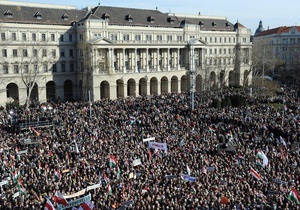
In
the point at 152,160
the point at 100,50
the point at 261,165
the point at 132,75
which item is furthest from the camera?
the point at 132,75

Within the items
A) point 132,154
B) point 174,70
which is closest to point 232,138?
point 132,154

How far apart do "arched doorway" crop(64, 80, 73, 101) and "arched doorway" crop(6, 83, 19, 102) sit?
8.97 m

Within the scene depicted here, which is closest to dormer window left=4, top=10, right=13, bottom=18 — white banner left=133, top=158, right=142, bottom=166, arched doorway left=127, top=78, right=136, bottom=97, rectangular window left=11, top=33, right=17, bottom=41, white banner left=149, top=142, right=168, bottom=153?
rectangular window left=11, top=33, right=17, bottom=41

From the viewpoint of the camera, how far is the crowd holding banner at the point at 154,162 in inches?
764

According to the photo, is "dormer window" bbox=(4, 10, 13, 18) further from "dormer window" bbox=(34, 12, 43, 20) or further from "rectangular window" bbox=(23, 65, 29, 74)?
"rectangular window" bbox=(23, 65, 29, 74)

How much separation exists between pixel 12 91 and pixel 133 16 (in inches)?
1114

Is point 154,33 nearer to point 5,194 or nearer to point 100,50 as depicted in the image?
point 100,50

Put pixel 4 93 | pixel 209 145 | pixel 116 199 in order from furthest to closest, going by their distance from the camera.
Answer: pixel 4 93 < pixel 209 145 < pixel 116 199

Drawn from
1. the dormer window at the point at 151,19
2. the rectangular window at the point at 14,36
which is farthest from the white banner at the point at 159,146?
the dormer window at the point at 151,19

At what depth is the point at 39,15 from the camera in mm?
62281

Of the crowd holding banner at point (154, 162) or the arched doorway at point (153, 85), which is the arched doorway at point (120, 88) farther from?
the crowd holding banner at point (154, 162)

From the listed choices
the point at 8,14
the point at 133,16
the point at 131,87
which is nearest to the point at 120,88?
the point at 131,87

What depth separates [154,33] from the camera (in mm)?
73625

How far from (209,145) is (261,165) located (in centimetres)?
625
